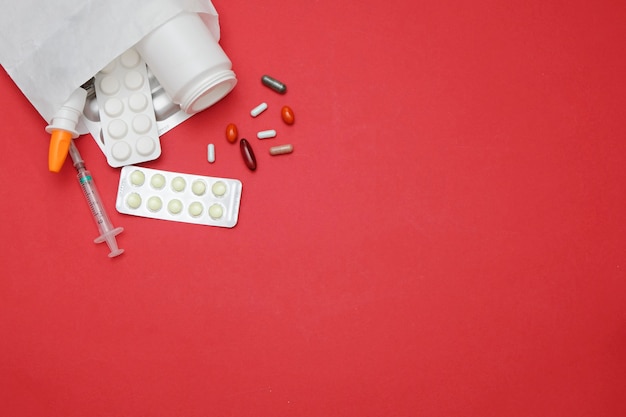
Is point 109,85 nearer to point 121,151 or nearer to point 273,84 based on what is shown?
point 121,151

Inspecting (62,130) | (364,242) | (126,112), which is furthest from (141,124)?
(364,242)

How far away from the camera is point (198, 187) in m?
1.19

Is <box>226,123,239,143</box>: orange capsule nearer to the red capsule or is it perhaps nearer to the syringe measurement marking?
the red capsule

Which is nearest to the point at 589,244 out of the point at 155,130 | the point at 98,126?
the point at 155,130

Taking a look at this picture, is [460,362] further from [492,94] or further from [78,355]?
[78,355]

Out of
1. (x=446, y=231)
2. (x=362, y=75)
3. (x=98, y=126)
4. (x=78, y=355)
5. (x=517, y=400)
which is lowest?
(x=517, y=400)

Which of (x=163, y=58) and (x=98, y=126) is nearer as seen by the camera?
(x=163, y=58)

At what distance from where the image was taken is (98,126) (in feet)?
3.94

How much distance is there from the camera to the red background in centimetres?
119

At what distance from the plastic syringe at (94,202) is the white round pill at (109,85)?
0.12 metres

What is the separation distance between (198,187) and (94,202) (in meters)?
0.20

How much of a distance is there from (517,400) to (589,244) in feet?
1.19

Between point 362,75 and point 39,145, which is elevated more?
point 39,145

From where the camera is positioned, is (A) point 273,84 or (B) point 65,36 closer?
(B) point 65,36
